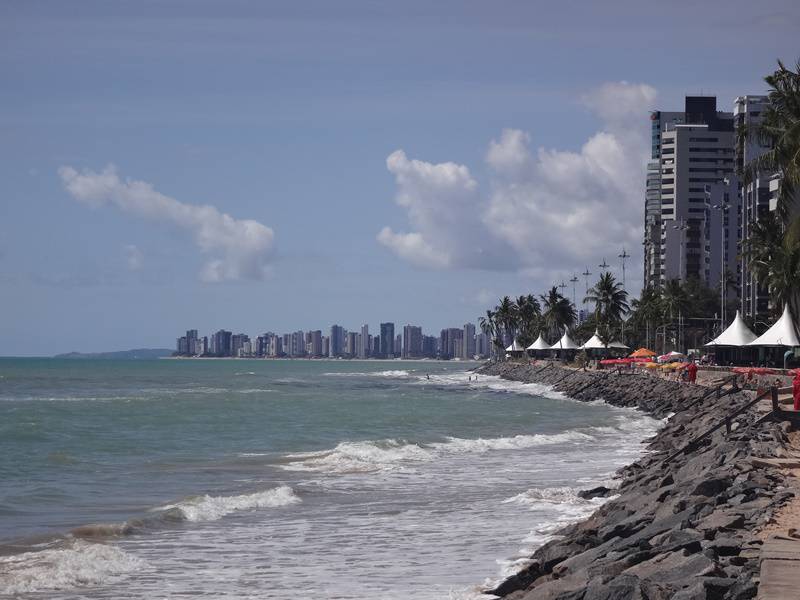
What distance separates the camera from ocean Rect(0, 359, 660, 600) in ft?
46.0

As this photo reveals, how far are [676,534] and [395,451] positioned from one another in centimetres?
2041

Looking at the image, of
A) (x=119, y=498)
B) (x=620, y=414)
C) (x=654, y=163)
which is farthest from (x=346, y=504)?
(x=654, y=163)

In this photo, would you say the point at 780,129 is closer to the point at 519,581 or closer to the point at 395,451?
the point at 395,451

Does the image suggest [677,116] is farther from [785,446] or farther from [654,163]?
[785,446]

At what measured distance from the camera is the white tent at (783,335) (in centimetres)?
4966

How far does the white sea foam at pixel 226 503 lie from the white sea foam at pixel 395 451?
5102 millimetres

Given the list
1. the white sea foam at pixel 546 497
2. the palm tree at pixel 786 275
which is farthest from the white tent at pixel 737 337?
the white sea foam at pixel 546 497

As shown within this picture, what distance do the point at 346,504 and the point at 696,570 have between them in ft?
38.6

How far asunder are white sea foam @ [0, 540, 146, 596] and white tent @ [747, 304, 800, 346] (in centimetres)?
3990

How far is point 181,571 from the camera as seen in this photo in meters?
14.5

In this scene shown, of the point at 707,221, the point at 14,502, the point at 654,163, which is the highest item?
the point at 654,163

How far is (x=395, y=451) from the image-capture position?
3156cm

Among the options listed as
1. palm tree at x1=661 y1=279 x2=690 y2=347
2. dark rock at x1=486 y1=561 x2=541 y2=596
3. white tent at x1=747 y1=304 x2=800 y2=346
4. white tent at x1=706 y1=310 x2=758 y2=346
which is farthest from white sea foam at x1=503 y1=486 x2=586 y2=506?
palm tree at x1=661 y1=279 x2=690 y2=347

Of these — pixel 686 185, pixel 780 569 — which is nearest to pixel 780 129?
pixel 780 569
